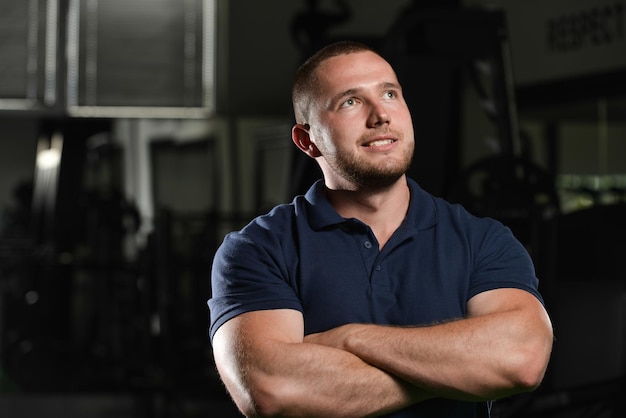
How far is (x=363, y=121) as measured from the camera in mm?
1609

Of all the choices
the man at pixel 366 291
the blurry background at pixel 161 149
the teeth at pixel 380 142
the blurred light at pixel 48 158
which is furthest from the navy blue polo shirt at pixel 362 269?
the blurred light at pixel 48 158

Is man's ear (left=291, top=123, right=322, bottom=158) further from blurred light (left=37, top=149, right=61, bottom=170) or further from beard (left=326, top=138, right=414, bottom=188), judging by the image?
blurred light (left=37, top=149, right=61, bottom=170)

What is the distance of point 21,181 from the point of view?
5.86m

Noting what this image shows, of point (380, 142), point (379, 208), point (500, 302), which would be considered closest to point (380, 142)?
point (380, 142)

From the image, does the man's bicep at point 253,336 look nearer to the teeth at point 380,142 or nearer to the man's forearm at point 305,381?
the man's forearm at point 305,381

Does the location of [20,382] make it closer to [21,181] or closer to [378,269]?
[21,181]

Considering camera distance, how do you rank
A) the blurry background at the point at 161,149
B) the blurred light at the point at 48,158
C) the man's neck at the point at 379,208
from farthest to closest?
the blurred light at the point at 48,158, the blurry background at the point at 161,149, the man's neck at the point at 379,208

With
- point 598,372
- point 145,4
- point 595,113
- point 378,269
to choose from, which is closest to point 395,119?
point 378,269

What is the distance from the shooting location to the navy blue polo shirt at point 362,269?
1.63m

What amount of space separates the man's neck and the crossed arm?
0.18 m

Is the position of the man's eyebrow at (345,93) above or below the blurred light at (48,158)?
above

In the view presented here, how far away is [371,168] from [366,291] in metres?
0.18

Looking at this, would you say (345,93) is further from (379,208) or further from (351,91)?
(379,208)

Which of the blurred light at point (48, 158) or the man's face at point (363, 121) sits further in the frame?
the blurred light at point (48, 158)
